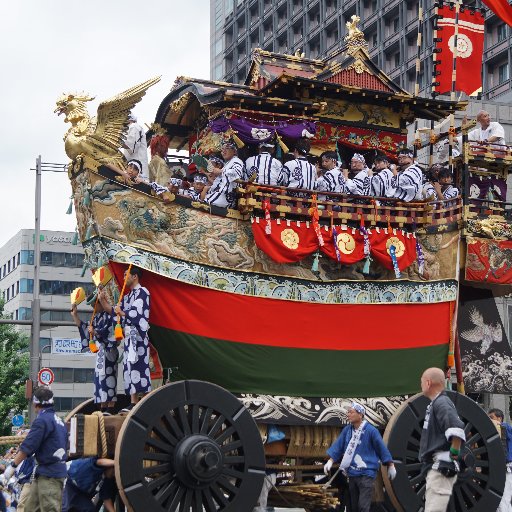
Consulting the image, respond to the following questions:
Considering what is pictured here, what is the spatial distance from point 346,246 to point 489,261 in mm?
2425

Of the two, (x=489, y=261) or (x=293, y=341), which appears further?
(x=489, y=261)

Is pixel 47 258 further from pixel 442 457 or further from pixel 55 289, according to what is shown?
pixel 442 457

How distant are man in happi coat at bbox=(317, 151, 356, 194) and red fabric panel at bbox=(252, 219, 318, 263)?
83 cm

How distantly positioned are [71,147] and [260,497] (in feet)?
15.1

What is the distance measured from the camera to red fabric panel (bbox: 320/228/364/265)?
1334 centimetres

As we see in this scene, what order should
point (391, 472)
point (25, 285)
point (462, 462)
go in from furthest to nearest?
point (25, 285)
point (462, 462)
point (391, 472)

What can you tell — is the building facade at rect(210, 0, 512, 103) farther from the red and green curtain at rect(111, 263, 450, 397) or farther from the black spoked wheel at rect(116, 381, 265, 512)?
the black spoked wheel at rect(116, 381, 265, 512)

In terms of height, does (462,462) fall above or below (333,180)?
below

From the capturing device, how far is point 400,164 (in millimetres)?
14891

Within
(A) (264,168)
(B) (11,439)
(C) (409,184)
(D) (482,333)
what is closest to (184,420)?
(B) (11,439)

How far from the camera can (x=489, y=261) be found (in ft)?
48.4

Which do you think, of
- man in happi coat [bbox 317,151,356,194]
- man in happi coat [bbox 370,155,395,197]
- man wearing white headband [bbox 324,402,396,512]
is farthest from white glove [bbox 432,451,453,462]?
man in happi coat [bbox 370,155,395,197]

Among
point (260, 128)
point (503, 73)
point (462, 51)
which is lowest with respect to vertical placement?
point (260, 128)

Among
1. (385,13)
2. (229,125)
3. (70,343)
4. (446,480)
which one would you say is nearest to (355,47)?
(229,125)
